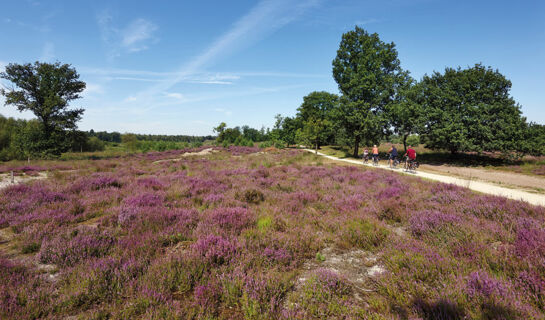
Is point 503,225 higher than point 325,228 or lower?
higher

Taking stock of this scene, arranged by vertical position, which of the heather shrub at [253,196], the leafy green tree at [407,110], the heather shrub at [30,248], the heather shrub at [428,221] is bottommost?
the heather shrub at [30,248]

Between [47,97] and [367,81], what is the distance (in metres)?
47.0

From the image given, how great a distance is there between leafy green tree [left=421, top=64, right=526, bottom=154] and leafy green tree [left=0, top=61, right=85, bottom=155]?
2083 inches

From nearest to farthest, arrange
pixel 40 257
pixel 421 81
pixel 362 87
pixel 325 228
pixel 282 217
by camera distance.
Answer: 1. pixel 40 257
2. pixel 325 228
3. pixel 282 217
4. pixel 362 87
5. pixel 421 81

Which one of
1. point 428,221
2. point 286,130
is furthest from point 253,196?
point 286,130

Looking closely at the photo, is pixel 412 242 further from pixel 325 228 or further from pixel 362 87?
pixel 362 87

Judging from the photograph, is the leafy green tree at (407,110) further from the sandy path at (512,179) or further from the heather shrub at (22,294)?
the heather shrub at (22,294)

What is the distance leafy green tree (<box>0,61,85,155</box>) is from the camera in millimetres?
29359

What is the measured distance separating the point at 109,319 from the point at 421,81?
120 ft

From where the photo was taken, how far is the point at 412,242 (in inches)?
162

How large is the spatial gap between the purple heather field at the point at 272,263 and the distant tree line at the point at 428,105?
862 inches

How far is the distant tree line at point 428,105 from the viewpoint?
21.6 m

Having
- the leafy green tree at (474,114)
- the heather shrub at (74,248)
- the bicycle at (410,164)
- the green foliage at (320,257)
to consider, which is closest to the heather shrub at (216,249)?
the green foliage at (320,257)

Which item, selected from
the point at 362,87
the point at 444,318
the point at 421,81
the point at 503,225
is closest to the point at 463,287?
the point at 444,318
